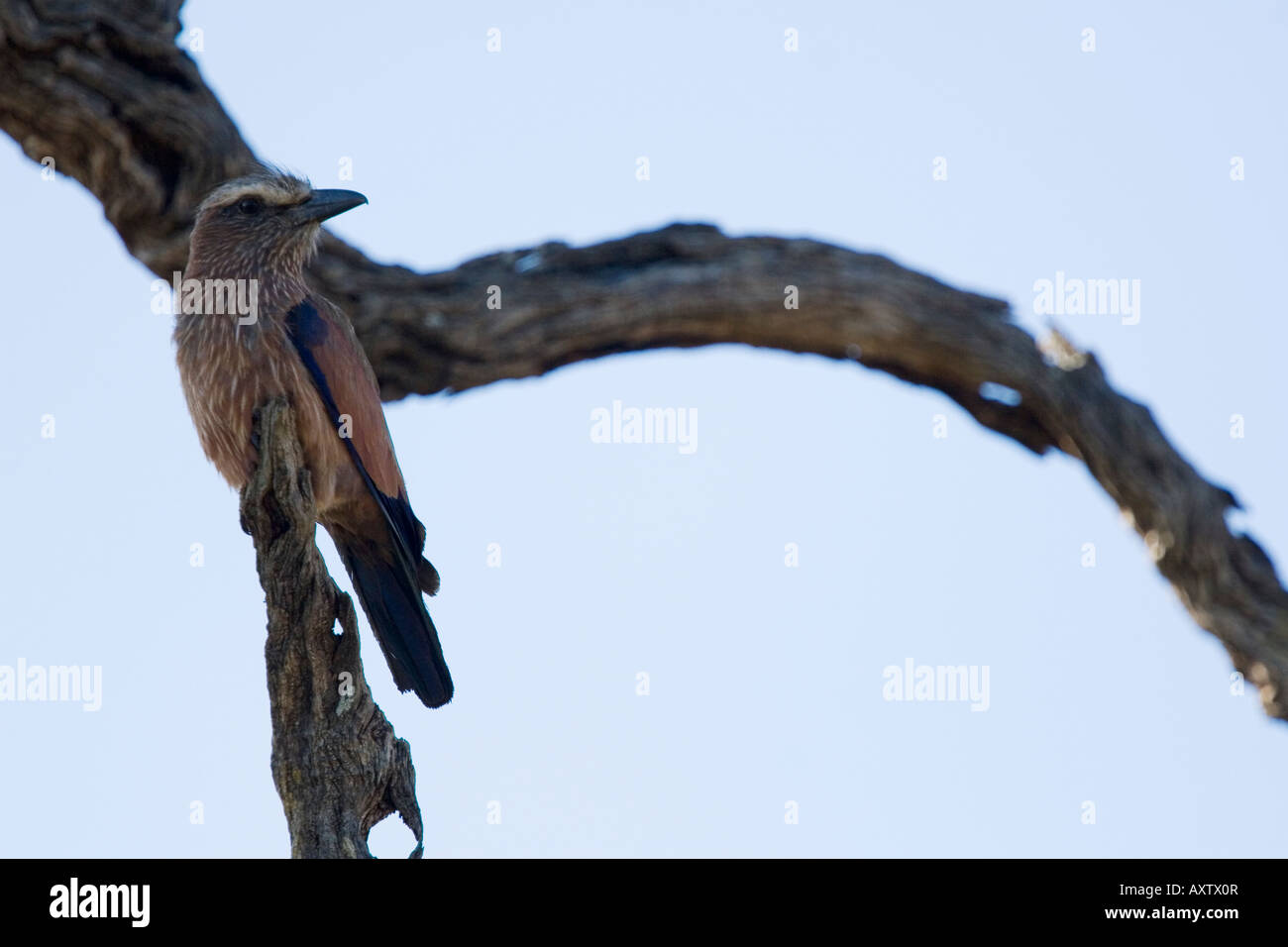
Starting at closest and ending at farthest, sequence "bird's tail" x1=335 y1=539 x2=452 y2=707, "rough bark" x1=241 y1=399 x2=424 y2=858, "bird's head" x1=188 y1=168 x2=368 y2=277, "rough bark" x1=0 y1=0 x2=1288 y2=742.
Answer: "rough bark" x1=241 y1=399 x2=424 y2=858 → "bird's tail" x1=335 y1=539 x2=452 y2=707 → "bird's head" x1=188 y1=168 x2=368 y2=277 → "rough bark" x1=0 y1=0 x2=1288 y2=742

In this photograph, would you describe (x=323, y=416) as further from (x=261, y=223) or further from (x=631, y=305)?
(x=631, y=305)

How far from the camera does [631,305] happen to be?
332 inches

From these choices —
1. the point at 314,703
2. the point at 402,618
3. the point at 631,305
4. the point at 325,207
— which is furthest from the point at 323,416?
the point at 631,305

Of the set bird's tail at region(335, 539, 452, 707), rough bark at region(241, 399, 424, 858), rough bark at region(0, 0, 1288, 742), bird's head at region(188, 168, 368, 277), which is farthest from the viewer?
rough bark at region(0, 0, 1288, 742)

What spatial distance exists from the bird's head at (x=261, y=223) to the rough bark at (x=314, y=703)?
2072 millimetres

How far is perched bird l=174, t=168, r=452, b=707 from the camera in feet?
22.0

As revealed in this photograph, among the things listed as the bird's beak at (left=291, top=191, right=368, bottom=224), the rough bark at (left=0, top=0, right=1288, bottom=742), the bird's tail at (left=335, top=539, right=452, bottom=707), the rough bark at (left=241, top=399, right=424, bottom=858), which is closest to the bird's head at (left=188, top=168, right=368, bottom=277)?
the bird's beak at (left=291, top=191, right=368, bottom=224)

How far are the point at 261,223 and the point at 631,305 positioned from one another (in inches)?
78.5

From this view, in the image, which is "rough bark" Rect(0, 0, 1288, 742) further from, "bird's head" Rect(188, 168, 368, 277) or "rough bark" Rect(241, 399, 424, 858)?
"rough bark" Rect(241, 399, 424, 858)

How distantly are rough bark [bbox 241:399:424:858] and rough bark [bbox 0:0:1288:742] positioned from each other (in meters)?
2.55

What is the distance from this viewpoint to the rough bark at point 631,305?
26.2 ft
